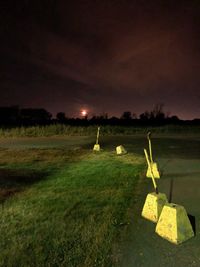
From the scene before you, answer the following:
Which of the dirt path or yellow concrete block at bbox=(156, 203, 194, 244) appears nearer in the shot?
the dirt path

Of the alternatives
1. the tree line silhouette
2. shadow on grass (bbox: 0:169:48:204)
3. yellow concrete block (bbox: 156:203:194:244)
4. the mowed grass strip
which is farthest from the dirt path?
the tree line silhouette

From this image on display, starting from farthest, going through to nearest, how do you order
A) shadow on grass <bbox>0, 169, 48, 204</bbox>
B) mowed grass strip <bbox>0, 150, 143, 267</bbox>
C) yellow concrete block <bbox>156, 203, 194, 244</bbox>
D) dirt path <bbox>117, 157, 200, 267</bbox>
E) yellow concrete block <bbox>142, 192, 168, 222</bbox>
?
shadow on grass <bbox>0, 169, 48, 204</bbox> → yellow concrete block <bbox>142, 192, 168, 222</bbox> → yellow concrete block <bbox>156, 203, 194, 244</bbox> → mowed grass strip <bbox>0, 150, 143, 267</bbox> → dirt path <bbox>117, 157, 200, 267</bbox>

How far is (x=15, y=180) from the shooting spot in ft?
29.6

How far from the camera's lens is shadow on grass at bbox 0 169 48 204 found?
752cm

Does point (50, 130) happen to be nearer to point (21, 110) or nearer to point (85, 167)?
point (85, 167)

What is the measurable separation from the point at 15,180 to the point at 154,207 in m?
5.36

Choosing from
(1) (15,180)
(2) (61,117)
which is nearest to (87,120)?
(2) (61,117)

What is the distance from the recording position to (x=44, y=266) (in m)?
3.69

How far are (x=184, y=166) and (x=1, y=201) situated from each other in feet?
24.0

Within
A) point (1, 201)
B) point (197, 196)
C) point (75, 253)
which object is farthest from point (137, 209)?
point (1, 201)

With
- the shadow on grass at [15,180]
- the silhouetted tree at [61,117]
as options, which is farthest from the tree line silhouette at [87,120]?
the shadow on grass at [15,180]

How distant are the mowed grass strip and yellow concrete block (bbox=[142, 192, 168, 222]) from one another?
0.45 meters

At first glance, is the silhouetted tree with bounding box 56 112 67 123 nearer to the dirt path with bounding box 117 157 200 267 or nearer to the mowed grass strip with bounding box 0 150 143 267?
the mowed grass strip with bounding box 0 150 143 267

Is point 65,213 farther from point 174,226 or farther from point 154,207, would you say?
point 174,226
